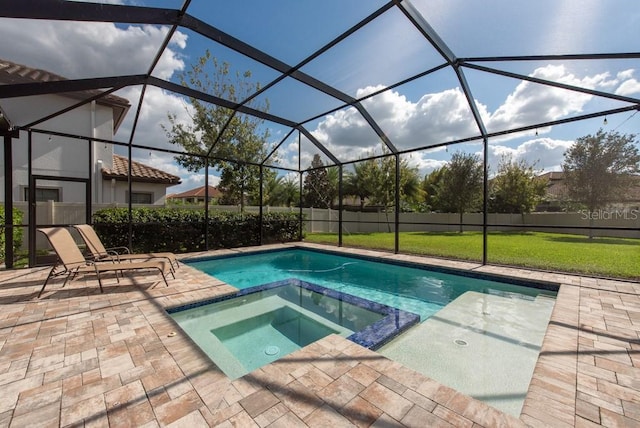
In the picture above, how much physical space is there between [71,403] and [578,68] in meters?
6.93

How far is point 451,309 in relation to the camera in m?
4.48

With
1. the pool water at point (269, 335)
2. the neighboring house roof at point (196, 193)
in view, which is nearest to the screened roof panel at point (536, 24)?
the pool water at point (269, 335)

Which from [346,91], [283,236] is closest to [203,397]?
[346,91]

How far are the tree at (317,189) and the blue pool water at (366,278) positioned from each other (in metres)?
13.2

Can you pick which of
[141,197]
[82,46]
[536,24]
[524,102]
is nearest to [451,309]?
[536,24]

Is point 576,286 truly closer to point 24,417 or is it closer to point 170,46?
point 24,417

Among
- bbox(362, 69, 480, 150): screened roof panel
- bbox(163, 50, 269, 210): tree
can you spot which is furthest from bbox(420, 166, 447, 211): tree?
bbox(362, 69, 480, 150): screened roof panel

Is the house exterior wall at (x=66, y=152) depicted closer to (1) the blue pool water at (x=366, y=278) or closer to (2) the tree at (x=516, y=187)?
(1) the blue pool water at (x=366, y=278)

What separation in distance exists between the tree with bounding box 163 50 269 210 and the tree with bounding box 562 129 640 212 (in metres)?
16.2

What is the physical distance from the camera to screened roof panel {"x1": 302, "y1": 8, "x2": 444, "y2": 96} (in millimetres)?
4180

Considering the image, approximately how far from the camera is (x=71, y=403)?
1864mm

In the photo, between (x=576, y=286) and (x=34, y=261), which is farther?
(x=34, y=261)

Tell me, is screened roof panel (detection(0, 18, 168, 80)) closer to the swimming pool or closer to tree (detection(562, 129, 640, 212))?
the swimming pool

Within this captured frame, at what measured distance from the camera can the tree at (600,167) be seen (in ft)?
44.4
